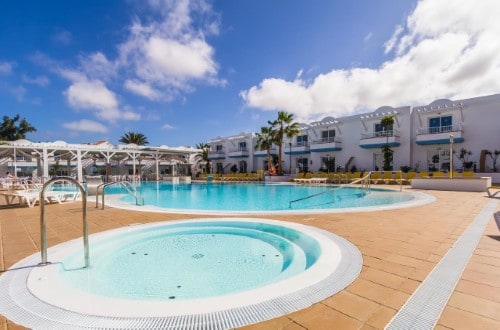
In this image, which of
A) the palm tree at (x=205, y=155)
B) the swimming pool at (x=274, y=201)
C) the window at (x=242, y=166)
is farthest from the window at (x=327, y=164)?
the palm tree at (x=205, y=155)

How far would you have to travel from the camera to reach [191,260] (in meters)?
4.11

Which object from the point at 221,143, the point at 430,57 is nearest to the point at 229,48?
the point at 430,57

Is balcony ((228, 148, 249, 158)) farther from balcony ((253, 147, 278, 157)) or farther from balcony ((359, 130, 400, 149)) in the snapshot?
balcony ((359, 130, 400, 149))

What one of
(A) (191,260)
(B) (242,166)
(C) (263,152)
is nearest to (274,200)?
(A) (191,260)

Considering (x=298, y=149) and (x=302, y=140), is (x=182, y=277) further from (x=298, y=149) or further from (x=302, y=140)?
(x=302, y=140)

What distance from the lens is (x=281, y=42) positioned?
1496 cm

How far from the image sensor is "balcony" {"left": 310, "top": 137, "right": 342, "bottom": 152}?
25.6 m

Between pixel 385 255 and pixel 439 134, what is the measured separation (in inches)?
831

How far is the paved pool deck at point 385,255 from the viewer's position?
75.2 inches

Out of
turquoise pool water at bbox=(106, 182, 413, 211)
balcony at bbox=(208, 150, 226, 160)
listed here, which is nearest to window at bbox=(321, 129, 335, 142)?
turquoise pool water at bbox=(106, 182, 413, 211)

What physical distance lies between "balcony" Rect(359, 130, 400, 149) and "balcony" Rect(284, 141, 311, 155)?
252 inches

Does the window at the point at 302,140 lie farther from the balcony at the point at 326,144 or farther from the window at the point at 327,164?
the window at the point at 327,164

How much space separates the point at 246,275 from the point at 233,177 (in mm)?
25417

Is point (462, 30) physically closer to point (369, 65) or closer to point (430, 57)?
point (430, 57)
